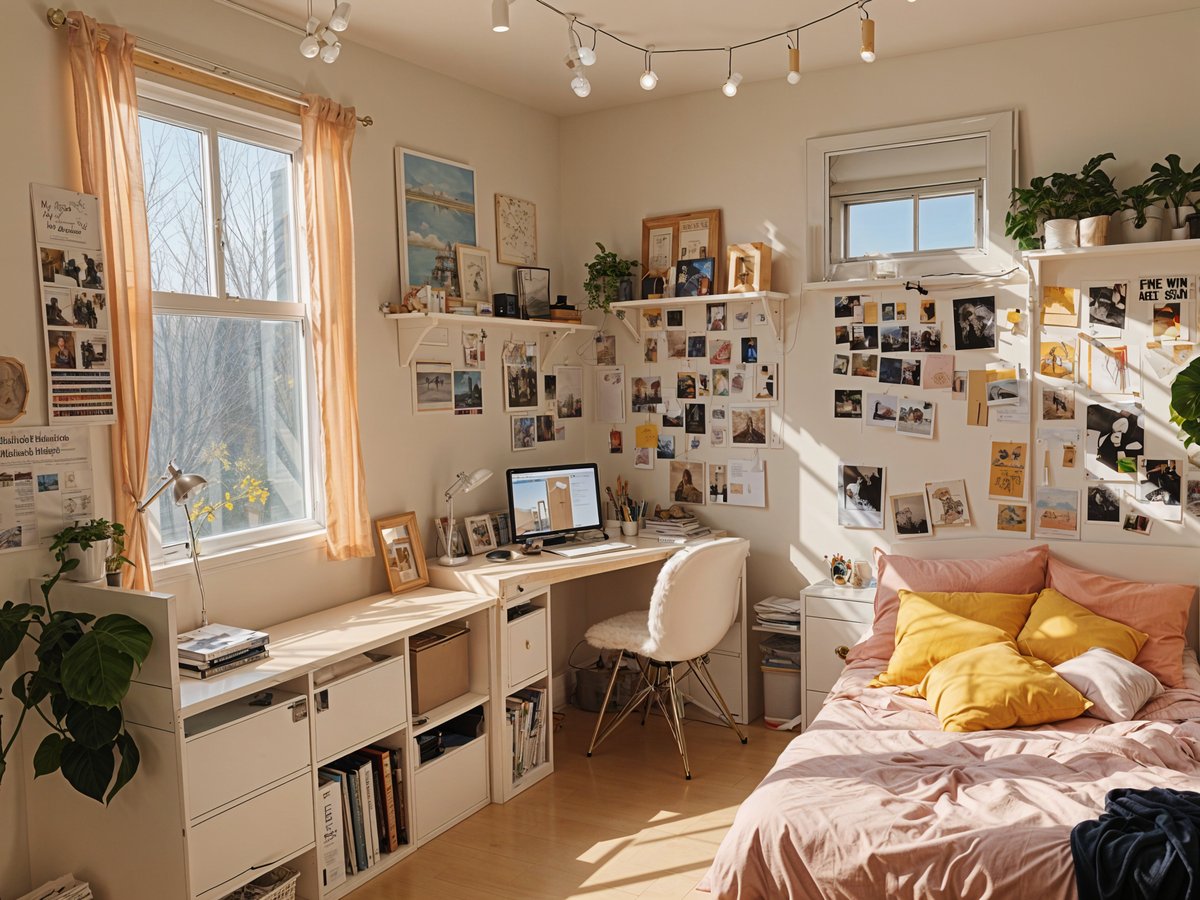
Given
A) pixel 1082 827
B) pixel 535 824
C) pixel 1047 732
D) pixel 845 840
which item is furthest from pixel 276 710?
pixel 1047 732

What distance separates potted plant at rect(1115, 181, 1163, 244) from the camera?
345 cm

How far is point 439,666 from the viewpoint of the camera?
3439 millimetres

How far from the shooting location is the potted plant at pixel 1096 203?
348 cm

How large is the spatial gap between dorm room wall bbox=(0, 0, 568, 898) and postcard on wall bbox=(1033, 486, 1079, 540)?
2.08m

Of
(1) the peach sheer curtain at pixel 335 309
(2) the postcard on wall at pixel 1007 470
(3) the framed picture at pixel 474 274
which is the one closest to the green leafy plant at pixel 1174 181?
(2) the postcard on wall at pixel 1007 470

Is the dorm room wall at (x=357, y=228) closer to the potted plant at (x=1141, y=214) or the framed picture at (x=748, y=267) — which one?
the framed picture at (x=748, y=267)

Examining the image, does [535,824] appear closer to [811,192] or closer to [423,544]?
[423,544]

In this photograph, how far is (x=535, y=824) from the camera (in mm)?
3449

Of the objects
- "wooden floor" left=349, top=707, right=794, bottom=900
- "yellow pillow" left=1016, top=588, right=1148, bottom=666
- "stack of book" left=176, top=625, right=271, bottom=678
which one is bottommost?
"wooden floor" left=349, top=707, right=794, bottom=900

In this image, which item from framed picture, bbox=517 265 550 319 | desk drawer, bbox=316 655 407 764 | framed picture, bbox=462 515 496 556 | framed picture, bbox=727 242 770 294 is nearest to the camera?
desk drawer, bbox=316 655 407 764

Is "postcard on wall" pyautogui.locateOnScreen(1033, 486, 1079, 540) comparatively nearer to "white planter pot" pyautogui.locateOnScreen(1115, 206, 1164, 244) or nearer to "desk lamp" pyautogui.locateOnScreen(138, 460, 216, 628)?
"white planter pot" pyautogui.locateOnScreen(1115, 206, 1164, 244)

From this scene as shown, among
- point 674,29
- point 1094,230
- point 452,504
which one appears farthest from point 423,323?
point 1094,230

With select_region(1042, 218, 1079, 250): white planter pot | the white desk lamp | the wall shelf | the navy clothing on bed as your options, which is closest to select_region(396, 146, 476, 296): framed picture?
the wall shelf

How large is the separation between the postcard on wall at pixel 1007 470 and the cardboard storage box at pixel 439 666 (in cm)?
210
